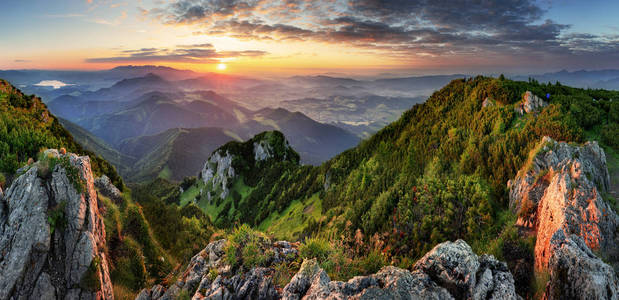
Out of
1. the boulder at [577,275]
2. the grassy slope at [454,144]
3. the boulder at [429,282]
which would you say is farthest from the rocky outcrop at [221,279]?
the grassy slope at [454,144]

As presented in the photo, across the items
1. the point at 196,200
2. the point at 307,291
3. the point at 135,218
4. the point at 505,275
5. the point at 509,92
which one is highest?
the point at 509,92

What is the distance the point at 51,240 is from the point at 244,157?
12355cm

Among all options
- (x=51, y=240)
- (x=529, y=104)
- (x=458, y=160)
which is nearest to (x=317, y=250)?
(x=51, y=240)

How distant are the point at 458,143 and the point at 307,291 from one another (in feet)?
83.3

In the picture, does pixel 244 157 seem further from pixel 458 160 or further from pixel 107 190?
pixel 458 160

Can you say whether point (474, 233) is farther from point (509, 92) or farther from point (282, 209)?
point (282, 209)

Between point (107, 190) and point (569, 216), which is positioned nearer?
point (569, 216)

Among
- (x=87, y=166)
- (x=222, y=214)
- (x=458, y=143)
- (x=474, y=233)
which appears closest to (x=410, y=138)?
(x=458, y=143)

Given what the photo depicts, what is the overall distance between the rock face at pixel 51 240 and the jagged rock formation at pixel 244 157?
112142 mm

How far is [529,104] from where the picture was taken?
25.2 meters

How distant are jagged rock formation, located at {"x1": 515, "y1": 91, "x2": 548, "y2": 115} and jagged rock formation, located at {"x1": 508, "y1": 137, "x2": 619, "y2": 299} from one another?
9.00 metres

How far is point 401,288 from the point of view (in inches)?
285

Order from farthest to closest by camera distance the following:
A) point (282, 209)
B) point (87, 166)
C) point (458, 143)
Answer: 1. point (282, 209)
2. point (458, 143)
3. point (87, 166)

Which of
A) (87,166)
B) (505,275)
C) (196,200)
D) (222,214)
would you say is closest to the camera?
(505,275)
